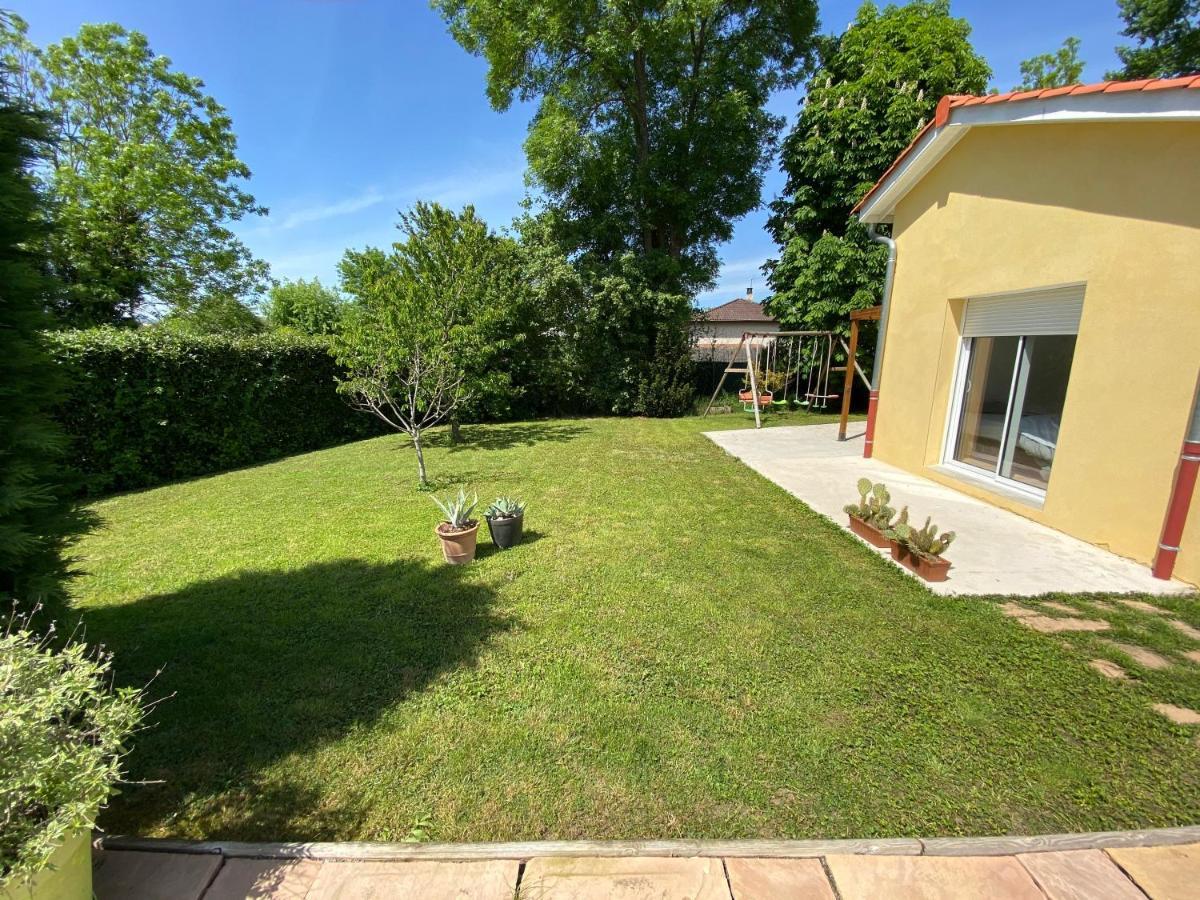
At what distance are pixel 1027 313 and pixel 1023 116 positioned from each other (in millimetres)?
1998

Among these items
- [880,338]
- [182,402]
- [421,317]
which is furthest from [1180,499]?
[182,402]

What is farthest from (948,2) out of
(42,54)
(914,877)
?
(42,54)

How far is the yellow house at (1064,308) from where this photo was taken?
390 centimetres

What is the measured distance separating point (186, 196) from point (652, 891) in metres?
25.0

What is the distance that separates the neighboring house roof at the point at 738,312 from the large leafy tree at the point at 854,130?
18298 millimetres

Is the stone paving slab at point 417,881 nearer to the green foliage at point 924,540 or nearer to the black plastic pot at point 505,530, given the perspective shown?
the black plastic pot at point 505,530

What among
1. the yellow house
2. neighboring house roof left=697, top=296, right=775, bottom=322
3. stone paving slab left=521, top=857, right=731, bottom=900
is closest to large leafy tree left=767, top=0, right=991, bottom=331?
the yellow house

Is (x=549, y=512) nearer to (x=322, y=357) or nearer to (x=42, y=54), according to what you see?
(x=322, y=357)

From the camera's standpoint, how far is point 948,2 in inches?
548

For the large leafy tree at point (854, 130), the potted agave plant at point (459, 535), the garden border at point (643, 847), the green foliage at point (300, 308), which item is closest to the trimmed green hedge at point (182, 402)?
the potted agave plant at point (459, 535)

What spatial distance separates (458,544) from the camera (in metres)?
4.50

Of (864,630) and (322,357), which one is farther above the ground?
(322,357)

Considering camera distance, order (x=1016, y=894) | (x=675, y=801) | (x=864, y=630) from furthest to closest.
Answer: (x=864, y=630) < (x=675, y=801) < (x=1016, y=894)

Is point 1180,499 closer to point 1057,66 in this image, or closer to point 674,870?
point 674,870
